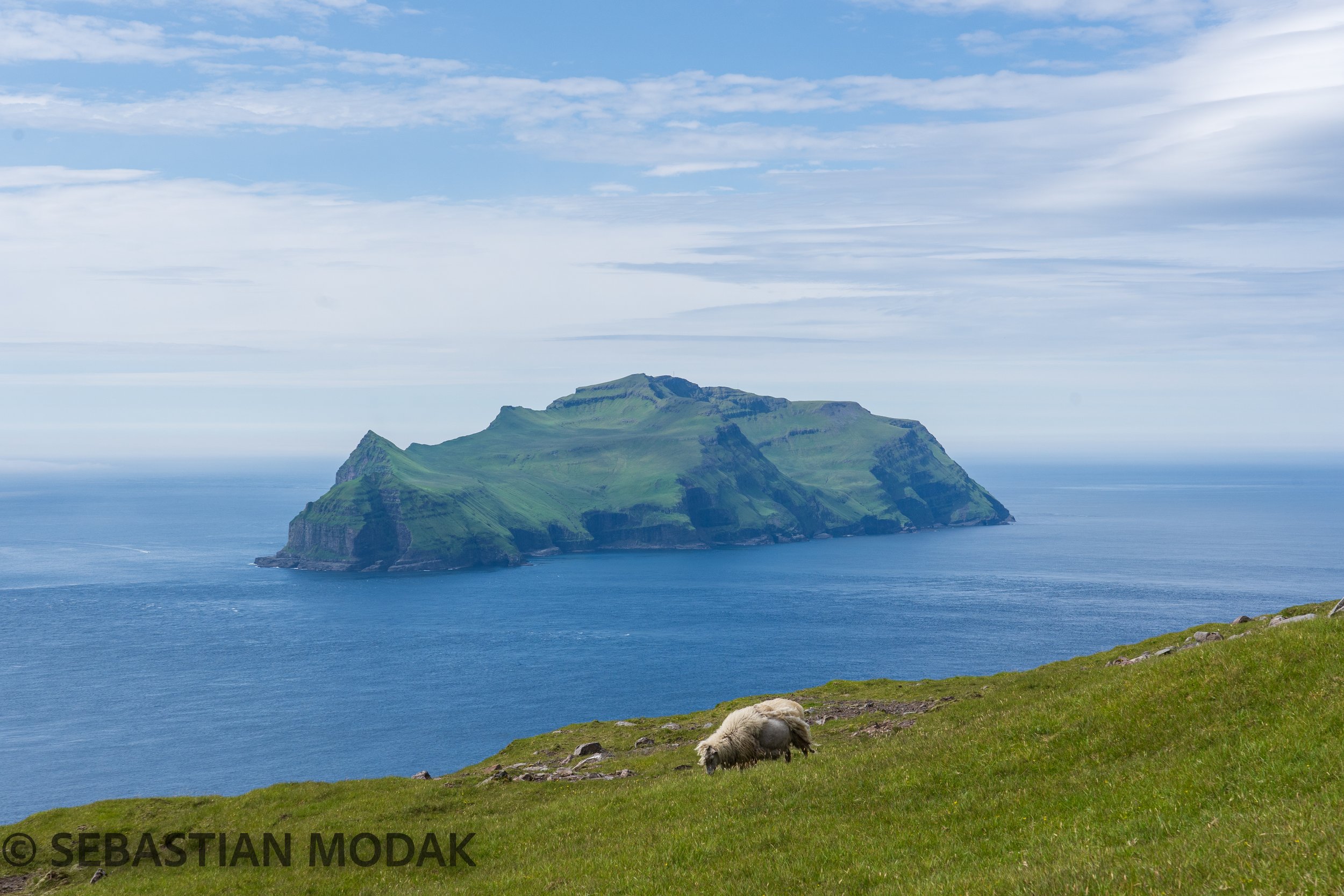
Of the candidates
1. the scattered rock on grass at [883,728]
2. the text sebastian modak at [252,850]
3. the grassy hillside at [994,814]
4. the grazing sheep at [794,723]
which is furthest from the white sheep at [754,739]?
the text sebastian modak at [252,850]

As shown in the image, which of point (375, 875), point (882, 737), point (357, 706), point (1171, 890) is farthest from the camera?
point (357, 706)

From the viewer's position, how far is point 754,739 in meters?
29.9

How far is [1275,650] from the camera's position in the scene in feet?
72.6

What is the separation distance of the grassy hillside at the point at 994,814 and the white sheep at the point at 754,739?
0.86 meters

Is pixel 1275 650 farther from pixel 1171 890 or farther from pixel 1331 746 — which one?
pixel 1171 890

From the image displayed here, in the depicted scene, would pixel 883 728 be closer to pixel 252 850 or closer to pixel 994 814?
pixel 994 814

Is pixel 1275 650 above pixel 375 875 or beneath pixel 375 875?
above

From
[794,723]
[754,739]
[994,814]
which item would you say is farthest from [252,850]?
[994,814]

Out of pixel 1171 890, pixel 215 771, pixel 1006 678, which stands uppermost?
pixel 1171 890

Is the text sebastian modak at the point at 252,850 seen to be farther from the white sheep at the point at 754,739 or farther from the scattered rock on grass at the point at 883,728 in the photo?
the scattered rock on grass at the point at 883,728

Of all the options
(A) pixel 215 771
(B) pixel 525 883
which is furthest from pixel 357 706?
(B) pixel 525 883

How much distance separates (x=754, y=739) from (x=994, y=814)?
39.7 feet

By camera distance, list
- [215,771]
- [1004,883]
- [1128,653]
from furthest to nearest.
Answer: [215,771] → [1128,653] → [1004,883]

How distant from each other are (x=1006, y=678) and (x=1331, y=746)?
106 ft
